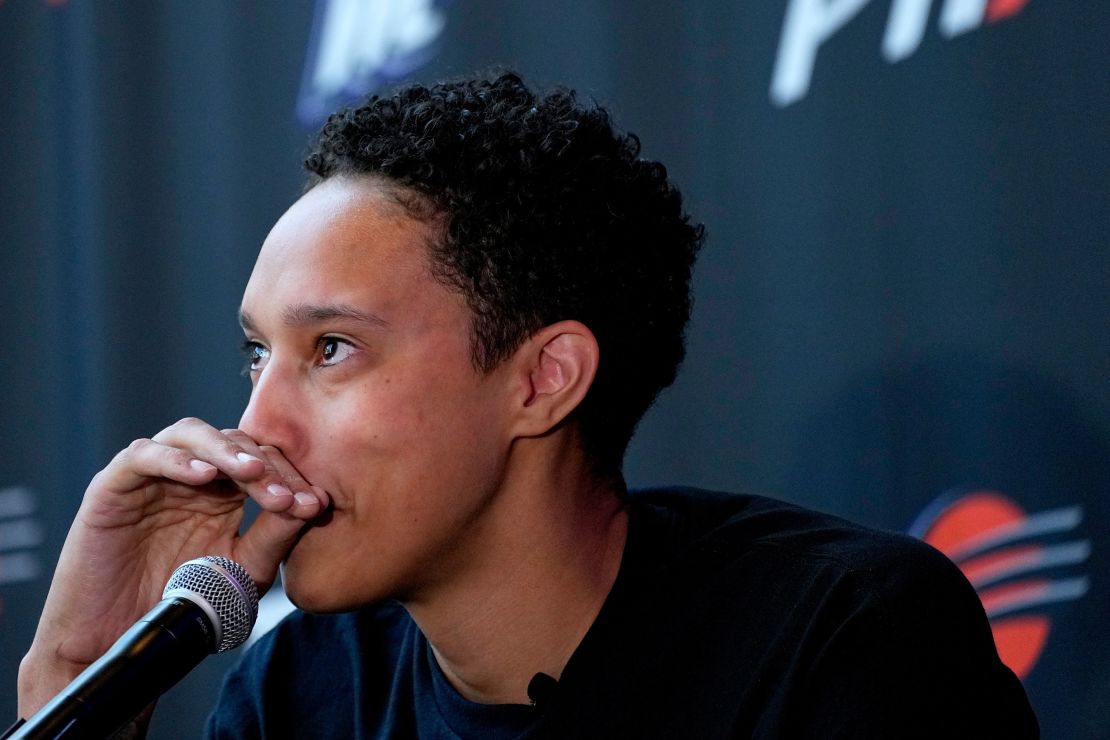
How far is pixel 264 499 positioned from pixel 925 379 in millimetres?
1253

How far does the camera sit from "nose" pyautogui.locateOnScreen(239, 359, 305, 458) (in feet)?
4.66

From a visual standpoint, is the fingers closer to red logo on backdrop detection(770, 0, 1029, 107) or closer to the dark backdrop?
the dark backdrop

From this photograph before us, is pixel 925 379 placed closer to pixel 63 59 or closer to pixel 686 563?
pixel 686 563

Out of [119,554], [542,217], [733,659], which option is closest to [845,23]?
[542,217]

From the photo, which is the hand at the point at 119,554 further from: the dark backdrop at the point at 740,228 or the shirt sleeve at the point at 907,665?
the dark backdrop at the point at 740,228

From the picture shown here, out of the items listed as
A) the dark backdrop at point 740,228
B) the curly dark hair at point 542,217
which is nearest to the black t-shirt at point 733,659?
the curly dark hair at point 542,217

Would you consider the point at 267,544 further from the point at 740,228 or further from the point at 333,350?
the point at 740,228

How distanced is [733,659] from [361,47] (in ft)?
5.52

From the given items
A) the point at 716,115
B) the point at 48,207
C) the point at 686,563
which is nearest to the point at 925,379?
the point at 716,115

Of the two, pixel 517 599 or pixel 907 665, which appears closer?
pixel 907 665

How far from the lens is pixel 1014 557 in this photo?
2.08 metres

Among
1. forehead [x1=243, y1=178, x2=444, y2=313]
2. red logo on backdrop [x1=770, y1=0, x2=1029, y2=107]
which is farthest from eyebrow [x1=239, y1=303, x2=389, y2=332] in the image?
red logo on backdrop [x1=770, y1=0, x2=1029, y2=107]

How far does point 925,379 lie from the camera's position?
2.13m

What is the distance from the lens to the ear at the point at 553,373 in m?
1.54
